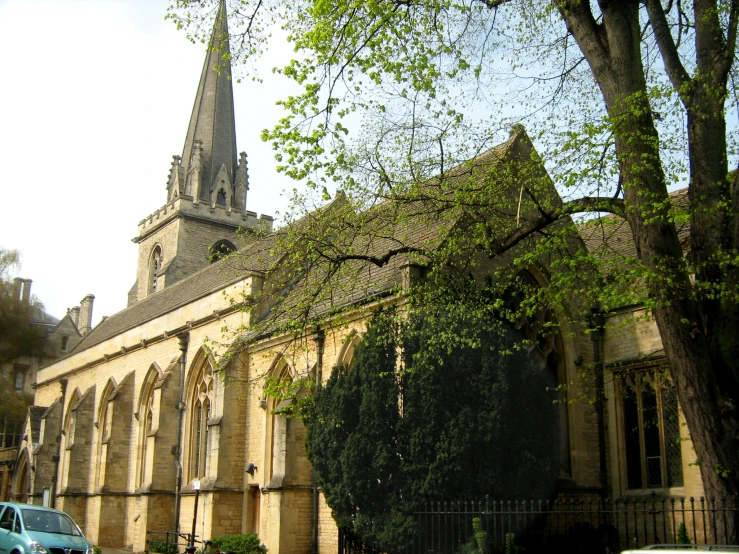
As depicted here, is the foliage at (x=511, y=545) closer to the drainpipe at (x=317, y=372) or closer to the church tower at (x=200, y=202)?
the drainpipe at (x=317, y=372)

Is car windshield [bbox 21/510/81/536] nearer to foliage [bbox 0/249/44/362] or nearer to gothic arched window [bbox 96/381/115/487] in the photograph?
gothic arched window [bbox 96/381/115/487]

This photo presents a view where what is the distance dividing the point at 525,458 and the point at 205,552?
24.5ft

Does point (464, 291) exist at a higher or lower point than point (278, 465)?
higher

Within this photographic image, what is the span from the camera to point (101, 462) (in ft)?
93.0

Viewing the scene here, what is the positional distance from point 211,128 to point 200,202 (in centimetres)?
419

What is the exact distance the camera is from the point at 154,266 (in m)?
40.3

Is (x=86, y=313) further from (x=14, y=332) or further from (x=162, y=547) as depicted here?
(x=162, y=547)

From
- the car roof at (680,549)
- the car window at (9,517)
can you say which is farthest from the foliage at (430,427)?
the car roof at (680,549)

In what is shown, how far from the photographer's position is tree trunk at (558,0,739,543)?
891cm

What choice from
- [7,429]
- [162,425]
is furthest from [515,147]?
[7,429]

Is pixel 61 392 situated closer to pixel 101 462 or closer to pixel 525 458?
pixel 101 462

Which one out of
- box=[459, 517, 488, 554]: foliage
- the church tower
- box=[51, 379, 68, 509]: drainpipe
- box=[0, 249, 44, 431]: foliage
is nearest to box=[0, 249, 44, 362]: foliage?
box=[0, 249, 44, 431]: foliage

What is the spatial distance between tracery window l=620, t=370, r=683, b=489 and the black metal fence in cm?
62

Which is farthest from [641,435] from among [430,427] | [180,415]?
[180,415]
